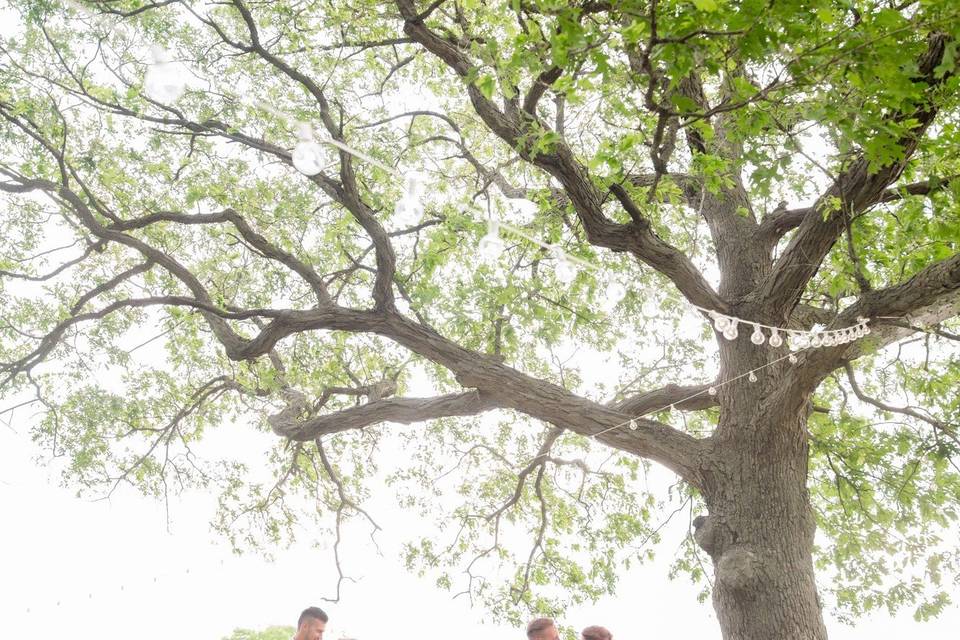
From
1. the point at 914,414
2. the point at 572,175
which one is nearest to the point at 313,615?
the point at 572,175

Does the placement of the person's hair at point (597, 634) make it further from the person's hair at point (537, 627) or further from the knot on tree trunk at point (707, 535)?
the knot on tree trunk at point (707, 535)

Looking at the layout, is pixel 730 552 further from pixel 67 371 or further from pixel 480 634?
pixel 67 371

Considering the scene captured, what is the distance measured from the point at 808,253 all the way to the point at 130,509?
673cm

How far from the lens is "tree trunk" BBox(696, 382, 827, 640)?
13.4ft

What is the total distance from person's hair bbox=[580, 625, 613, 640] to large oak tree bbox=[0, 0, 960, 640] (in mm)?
1157

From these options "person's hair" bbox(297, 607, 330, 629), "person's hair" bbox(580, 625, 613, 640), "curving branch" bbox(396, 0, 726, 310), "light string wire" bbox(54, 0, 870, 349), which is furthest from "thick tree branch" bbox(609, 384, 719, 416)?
"person's hair" bbox(297, 607, 330, 629)

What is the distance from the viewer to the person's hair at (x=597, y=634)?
3.42m

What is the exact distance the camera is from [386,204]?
19.9 feet

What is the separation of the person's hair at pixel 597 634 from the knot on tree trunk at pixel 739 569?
1122 mm

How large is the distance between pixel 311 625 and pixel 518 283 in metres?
3.03

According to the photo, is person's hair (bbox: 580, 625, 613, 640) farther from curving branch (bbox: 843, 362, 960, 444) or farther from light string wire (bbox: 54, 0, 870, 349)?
curving branch (bbox: 843, 362, 960, 444)

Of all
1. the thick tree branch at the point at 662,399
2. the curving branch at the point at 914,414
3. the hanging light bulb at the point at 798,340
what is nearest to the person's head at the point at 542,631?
the thick tree branch at the point at 662,399

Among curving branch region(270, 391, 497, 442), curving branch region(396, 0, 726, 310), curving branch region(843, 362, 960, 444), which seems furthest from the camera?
curving branch region(270, 391, 497, 442)

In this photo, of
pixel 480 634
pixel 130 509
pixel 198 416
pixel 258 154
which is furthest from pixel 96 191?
pixel 480 634
